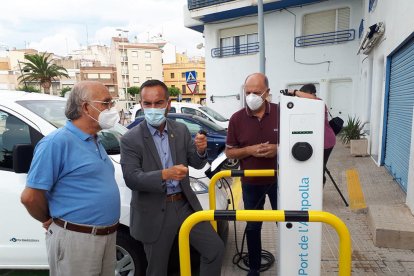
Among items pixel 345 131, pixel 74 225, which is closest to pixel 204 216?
pixel 74 225

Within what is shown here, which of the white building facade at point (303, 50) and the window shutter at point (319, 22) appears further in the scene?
the window shutter at point (319, 22)

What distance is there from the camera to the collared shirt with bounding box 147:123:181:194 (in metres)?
2.16

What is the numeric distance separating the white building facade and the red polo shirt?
5316mm

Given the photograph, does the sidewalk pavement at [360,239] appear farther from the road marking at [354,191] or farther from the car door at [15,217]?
the car door at [15,217]

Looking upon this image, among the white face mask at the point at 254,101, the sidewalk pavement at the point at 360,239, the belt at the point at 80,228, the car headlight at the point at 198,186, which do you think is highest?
the white face mask at the point at 254,101

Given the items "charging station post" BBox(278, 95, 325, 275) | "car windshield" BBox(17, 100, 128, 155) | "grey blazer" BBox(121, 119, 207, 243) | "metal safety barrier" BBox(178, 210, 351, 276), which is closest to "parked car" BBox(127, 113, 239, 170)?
"car windshield" BBox(17, 100, 128, 155)

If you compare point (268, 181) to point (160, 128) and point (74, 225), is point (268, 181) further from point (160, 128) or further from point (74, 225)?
point (74, 225)

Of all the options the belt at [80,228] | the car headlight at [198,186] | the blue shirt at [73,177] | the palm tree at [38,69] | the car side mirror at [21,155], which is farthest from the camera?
the palm tree at [38,69]

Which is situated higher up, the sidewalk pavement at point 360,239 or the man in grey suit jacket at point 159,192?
the man in grey suit jacket at point 159,192

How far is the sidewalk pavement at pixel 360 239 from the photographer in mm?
2992

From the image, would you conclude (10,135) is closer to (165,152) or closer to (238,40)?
(165,152)

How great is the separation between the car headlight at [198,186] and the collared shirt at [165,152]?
0.73 m

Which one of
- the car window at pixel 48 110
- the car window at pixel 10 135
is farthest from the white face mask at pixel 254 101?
the car window at pixel 10 135

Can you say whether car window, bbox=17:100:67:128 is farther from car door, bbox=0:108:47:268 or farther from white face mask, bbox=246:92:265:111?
white face mask, bbox=246:92:265:111
